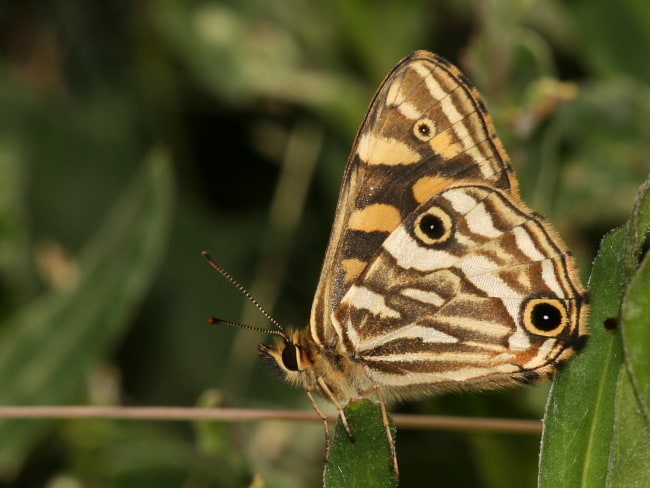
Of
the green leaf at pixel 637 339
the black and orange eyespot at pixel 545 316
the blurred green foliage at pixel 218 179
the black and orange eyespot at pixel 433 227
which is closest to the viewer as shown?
the green leaf at pixel 637 339

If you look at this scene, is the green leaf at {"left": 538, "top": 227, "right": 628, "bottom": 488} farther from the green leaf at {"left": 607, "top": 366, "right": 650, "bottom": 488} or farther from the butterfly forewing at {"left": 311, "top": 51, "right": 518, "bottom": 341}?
the butterfly forewing at {"left": 311, "top": 51, "right": 518, "bottom": 341}

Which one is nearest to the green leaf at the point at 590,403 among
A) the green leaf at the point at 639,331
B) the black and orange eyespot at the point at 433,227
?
the green leaf at the point at 639,331

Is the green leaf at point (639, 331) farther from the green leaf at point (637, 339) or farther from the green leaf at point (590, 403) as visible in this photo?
the green leaf at point (590, 403)

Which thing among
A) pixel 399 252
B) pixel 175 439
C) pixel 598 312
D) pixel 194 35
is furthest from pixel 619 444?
pixel 194 35

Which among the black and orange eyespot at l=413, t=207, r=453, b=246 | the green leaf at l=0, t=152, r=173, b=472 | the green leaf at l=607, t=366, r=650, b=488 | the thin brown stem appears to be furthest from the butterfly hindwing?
the green leaf at l=0, t=152, r=173, b=472

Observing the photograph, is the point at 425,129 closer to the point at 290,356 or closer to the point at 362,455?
the point at 290,356

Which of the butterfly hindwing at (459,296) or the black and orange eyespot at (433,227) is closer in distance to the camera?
the butterfly hindwing at (459,296)

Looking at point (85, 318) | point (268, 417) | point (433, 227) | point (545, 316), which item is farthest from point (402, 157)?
point (85, 318)
